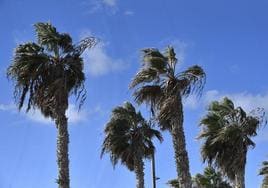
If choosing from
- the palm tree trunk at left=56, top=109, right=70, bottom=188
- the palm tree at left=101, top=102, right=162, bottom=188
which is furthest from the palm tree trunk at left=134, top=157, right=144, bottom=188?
the palm tree trunk at left=56, top=109, right=70, bottom=188

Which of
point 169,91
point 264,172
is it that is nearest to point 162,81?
point 169,91

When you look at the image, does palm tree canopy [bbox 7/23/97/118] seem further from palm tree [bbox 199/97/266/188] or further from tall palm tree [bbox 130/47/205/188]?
palm tree [bbox 199/97/266/188]

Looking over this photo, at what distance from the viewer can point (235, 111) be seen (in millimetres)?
34688

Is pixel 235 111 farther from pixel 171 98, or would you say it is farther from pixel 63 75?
pixel 63 75

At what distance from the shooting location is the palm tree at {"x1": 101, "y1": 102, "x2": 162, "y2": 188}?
39781 mm

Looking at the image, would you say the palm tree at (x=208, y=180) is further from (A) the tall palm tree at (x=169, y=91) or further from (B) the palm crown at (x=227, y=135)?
(A) the tall palm tree at (x=169, y=91)

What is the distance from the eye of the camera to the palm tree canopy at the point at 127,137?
131 ft

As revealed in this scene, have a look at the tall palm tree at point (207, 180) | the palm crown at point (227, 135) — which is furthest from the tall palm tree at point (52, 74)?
the tall palm tree at point (207, 180)

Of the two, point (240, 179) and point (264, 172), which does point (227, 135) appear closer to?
point (240, 179)

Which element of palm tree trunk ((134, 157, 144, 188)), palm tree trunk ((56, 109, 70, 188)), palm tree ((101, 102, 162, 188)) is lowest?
palm tree trunk ((56, 109, 70, 188))

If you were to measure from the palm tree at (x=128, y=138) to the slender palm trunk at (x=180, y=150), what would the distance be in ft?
47.0

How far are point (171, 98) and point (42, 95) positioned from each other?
5429 millimetres

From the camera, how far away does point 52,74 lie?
25688 millimetres

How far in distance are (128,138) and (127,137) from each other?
0.36 ft
